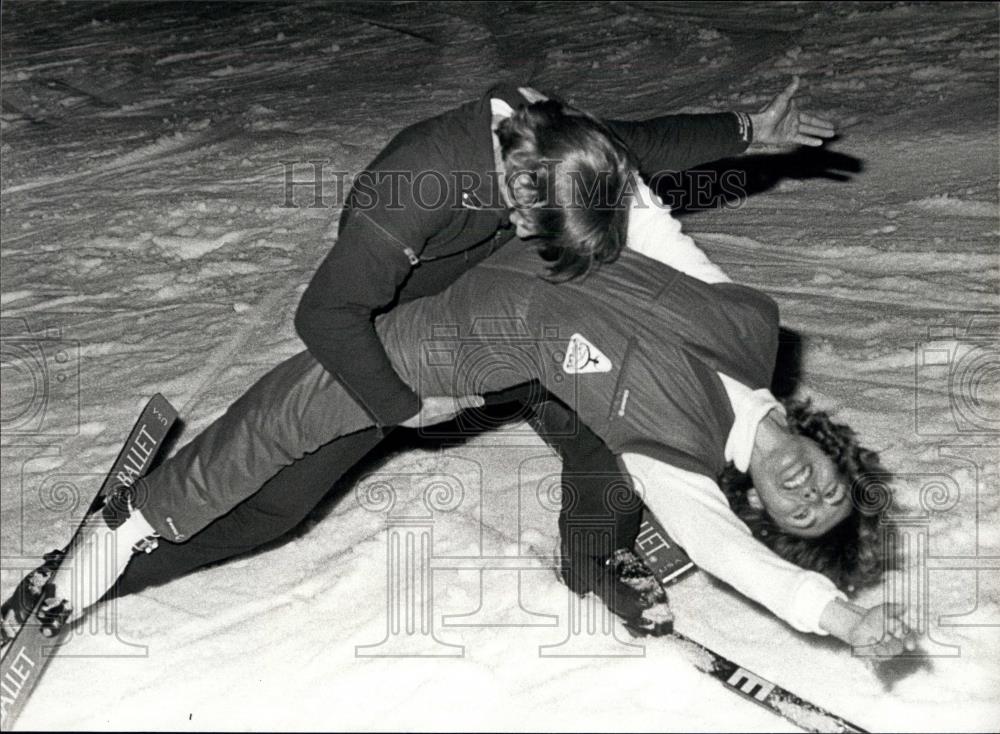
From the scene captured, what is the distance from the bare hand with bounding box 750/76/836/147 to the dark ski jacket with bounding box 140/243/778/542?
2.13 feet

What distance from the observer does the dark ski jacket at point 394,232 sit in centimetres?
246

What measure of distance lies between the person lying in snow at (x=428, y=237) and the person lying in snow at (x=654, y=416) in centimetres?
8

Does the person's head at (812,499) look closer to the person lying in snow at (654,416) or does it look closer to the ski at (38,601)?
the person lying in snow at (654,416)

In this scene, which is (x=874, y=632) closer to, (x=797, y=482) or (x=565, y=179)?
(x=797, y=482)

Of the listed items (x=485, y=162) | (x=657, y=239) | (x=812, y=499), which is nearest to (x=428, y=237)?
(x=485, y=162)

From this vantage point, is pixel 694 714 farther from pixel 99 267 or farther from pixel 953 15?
pixel 953 15

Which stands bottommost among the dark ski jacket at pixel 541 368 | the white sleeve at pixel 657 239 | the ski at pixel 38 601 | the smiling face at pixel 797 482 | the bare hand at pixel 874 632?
the ski at pixel 38 601

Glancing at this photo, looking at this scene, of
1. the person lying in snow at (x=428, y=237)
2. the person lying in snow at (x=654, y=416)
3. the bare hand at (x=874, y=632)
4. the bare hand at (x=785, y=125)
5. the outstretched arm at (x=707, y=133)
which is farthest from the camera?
the bare hand at (x=785, y=125)

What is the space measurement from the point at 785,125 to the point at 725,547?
1.44 metres

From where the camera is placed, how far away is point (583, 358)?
251 cm

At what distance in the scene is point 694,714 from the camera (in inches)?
104

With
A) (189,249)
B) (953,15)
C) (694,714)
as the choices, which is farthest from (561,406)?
(953,15)

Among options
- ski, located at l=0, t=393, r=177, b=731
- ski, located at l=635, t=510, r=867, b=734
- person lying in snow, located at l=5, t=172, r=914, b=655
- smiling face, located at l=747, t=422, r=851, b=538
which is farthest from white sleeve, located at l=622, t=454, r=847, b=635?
ski, located at l=0, t=393, r=177, b=731

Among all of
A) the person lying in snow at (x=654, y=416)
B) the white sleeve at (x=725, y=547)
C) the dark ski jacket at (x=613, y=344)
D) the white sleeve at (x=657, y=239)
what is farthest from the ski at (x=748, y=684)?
the white sleeve at (x=657, y=239)
